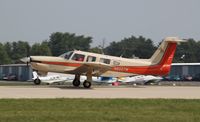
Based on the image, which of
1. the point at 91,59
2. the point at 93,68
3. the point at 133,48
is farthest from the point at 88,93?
the point at 133,48

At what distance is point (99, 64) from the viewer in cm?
3108

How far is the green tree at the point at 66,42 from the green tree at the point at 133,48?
1407 centimetres

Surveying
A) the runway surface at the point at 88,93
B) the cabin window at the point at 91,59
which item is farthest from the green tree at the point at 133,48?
the runway surface at the point at 88,93

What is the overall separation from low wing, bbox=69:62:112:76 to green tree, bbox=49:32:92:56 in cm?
13016

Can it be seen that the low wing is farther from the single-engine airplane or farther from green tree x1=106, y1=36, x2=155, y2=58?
green tree x1=106, y1=36, x2=155, y2=58
